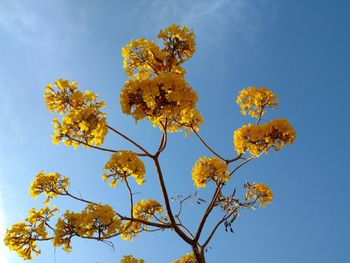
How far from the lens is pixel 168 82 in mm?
8953

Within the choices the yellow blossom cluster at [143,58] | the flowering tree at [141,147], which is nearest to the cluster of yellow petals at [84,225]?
the flowering tree at [141,147]

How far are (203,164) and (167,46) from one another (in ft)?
10.9

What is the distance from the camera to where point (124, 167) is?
9008 mm

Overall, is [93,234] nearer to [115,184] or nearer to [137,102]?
[115,184]

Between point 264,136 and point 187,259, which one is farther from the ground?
point 264,136

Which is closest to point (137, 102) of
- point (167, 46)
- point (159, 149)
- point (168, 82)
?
point (168, 82)

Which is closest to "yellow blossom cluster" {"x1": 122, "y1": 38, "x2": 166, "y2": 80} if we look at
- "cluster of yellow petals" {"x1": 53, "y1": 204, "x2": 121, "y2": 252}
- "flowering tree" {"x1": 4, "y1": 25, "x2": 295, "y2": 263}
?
"flowering tree" {"x1": 4, "y1": 25, "x2": 295, "y2": 263}

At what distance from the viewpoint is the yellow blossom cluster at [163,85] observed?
354 inches

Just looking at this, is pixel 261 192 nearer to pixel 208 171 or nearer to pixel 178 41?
pixel 208 171

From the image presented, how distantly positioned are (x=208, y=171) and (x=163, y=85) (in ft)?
9.97

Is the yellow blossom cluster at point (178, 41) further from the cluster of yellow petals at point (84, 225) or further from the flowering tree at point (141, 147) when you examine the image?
the cluster of yellow petals at point (84, 225)

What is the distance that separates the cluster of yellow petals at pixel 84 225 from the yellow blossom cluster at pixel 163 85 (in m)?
2.35

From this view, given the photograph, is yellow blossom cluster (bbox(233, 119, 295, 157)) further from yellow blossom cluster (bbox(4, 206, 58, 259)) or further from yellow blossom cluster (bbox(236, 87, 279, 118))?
yellow blossom cluster (bbox(4, 206, 58, 259))

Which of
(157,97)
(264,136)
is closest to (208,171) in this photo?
(264,136)
